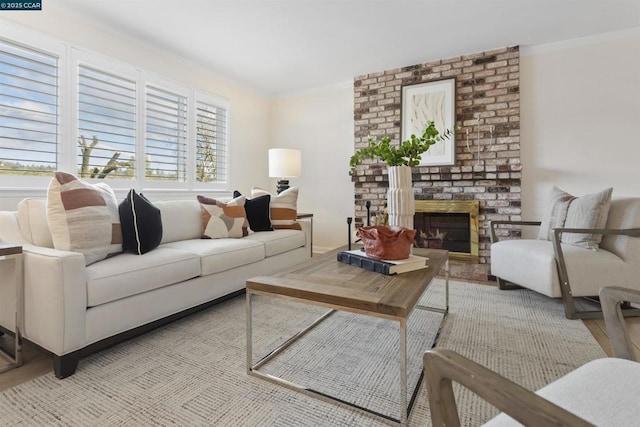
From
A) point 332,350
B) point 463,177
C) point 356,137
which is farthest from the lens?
point 356,137

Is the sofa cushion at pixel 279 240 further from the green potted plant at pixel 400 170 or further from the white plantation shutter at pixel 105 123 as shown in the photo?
the white plantation shutter at pixel 105 123

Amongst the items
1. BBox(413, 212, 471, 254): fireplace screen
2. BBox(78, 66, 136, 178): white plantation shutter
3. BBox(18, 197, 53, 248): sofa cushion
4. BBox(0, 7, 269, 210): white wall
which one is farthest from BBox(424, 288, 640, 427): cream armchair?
BBox(78, 66, 136, 178): white plantation shutter

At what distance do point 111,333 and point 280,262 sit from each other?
1.50 metres

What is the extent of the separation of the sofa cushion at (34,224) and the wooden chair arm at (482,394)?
221cm

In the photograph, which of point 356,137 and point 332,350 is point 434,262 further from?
point 356,137

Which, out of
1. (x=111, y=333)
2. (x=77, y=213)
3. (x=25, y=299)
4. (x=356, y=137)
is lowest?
(x=111, y=333)

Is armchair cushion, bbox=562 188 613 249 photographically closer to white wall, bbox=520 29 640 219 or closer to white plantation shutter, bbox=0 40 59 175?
white wall, bbox=520 29 640 219

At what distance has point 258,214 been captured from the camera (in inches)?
125

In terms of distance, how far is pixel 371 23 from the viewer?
118 inches

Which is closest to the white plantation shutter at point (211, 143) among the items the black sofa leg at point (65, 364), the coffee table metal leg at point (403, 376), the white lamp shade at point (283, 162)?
the white lamp shade at point (283, 162)

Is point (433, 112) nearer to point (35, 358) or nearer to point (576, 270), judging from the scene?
point (576, 270)

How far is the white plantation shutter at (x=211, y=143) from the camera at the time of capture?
4.05m

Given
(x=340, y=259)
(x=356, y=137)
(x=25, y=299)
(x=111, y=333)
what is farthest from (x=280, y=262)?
(x=356, y=137)

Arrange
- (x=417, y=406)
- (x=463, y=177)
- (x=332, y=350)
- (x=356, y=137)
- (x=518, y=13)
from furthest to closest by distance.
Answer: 1. (x=356, y=137)
2. (x=463, y=177)
3. (x=518, y=13)
4. (x=332, y=350)
5. (x=417, y=406)
